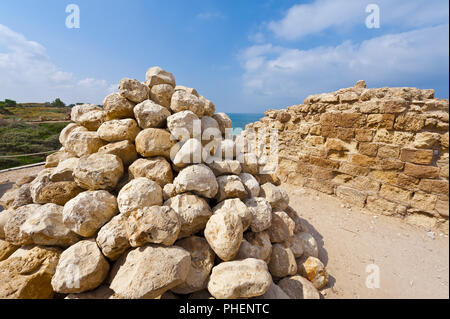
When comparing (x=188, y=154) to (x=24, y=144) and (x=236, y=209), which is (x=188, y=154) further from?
(x=24, y=144)

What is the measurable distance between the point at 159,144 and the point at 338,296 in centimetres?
284

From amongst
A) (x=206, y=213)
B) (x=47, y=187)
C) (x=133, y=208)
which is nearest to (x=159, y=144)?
(x=133, y=208)

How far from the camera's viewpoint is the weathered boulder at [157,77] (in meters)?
2.71

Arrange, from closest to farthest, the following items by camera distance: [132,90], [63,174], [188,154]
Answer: [188,154] → [63,174] → [132,90]

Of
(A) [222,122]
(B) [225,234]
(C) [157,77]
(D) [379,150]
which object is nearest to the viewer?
(B) [225,234]

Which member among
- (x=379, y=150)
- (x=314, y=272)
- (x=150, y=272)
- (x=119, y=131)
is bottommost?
(x=314, y=272)

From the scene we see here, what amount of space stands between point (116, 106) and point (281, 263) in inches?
113

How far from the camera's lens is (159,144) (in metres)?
2.21

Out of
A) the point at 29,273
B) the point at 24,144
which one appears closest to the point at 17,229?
the point at 29,273

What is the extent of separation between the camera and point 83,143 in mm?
2369

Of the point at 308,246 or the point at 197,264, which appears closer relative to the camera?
the point at 197,264

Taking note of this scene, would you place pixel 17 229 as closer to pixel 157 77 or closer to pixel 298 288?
pixel 157 77

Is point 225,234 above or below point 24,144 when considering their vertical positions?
below
